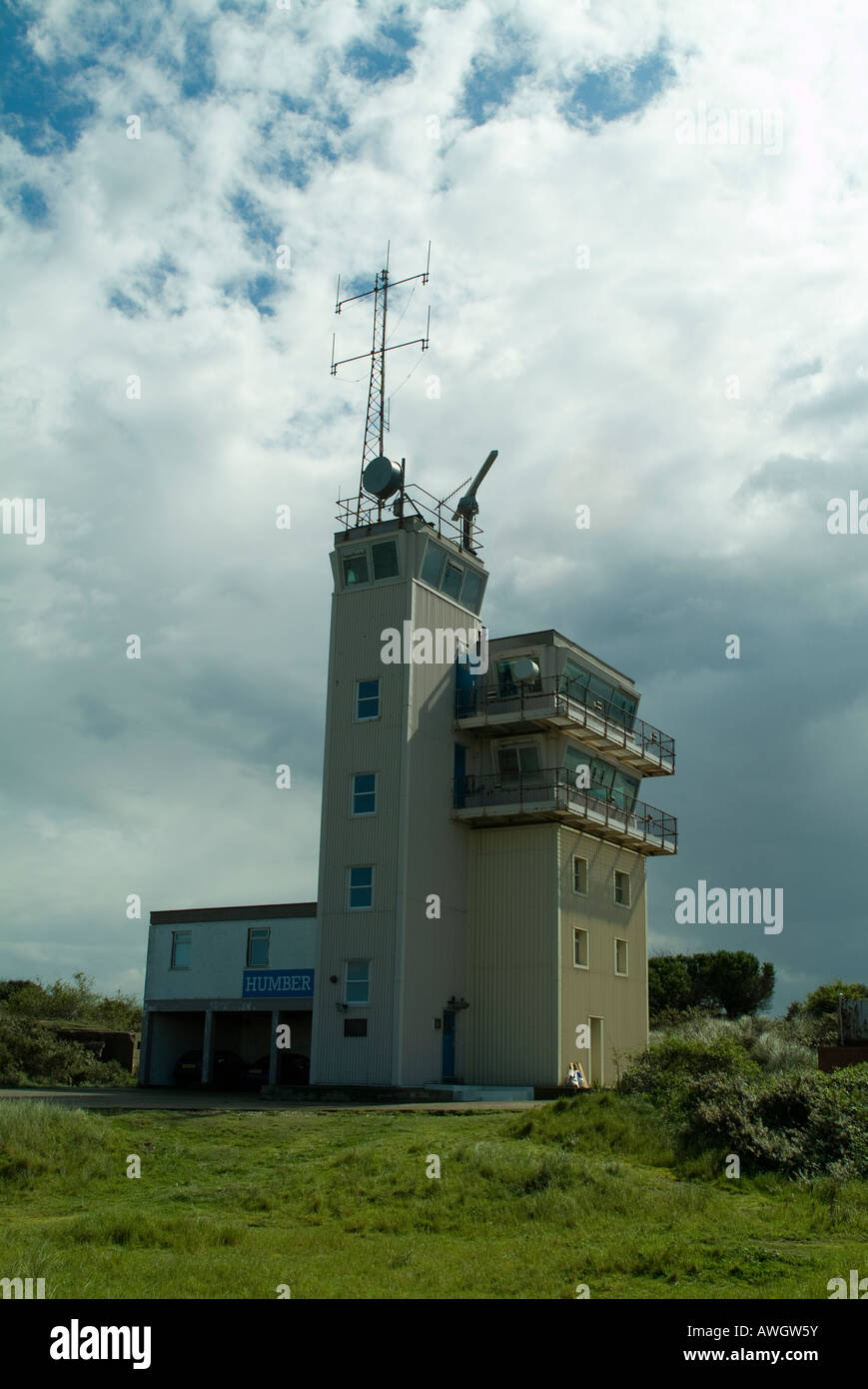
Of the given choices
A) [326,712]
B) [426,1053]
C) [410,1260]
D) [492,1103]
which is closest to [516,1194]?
[410,1260]

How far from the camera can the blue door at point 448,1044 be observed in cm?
3584

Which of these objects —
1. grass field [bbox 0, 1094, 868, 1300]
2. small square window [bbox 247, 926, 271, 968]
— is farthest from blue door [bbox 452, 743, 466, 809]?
grass field [bbox 0, 1094, 868, 1300]

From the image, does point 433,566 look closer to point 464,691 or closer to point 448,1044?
point 464,691

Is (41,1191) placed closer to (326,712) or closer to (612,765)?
(326,712)

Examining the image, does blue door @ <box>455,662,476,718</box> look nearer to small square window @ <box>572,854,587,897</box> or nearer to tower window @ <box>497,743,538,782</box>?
tower window @ <box>497,743,538,782</box>

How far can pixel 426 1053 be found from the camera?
34.7 m

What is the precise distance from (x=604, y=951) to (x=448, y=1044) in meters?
6.62

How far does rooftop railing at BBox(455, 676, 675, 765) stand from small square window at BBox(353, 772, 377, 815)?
3895mm

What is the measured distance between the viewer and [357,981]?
3488 cm

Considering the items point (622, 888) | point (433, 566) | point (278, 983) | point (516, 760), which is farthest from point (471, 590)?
point (278, 983)

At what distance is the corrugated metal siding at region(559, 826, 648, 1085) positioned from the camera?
37.0 m

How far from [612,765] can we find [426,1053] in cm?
1264

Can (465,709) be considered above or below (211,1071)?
above

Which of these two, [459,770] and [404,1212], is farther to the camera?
[459,770]
